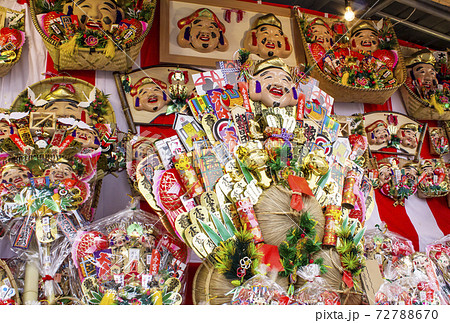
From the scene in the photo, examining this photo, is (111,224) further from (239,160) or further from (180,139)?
(239,160)

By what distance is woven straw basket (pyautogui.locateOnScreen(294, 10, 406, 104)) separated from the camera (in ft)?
12.6

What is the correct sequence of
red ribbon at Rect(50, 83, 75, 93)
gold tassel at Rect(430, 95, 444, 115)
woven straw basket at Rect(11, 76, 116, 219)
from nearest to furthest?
Result: woven straw basket at Rect(11, 76, 116, 219) < red ribbon at Rect(50, 83, 75, 93) < gold tassel at Rect(430, 95, 444, 115)

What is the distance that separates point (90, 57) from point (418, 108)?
3.27m

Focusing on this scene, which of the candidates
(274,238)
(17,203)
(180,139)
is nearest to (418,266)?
(274,238)

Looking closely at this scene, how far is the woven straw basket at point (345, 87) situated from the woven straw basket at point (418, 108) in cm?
33

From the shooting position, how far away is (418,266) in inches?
119

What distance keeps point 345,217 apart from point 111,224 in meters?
1.33

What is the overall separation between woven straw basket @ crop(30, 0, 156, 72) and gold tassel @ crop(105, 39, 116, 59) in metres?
0.03

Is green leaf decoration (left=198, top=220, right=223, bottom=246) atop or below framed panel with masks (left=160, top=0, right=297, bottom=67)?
below

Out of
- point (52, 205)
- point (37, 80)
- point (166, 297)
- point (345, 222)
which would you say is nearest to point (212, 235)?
point (166, 297)

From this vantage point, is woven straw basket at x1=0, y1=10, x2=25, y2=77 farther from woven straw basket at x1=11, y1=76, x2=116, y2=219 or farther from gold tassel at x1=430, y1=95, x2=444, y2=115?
gold tassel at x1=430, y1=95, x2=444, y2=115

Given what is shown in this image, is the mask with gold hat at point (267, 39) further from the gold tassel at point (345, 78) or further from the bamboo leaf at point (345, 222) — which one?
the bamboo leaf at point (345, 222)

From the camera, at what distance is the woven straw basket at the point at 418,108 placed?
4.42m

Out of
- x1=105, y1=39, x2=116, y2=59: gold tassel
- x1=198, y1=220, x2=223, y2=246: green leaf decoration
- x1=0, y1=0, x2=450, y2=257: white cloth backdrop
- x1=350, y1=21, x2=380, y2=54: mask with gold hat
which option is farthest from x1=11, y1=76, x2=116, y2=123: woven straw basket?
x1=350, y1=21, x2=380, y2=54: mask with gold hat
